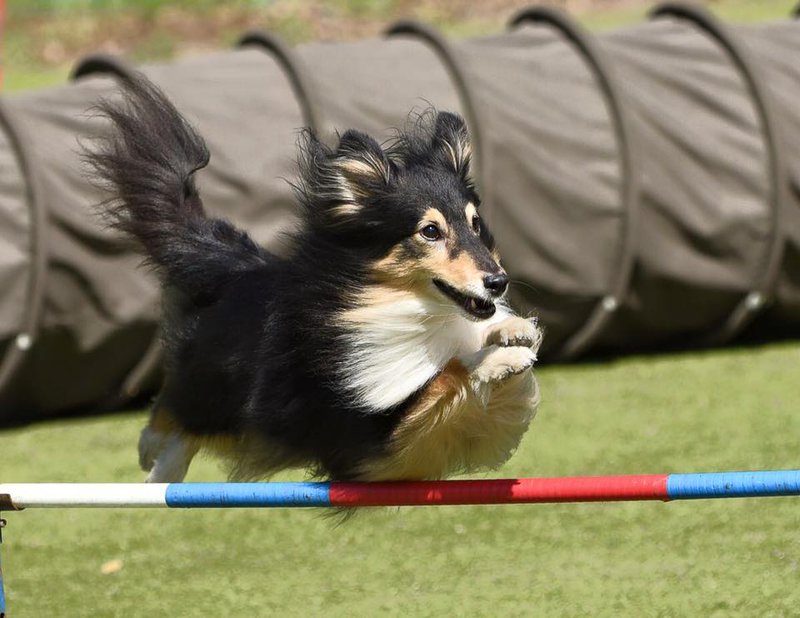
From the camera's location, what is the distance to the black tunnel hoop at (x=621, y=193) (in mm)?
7535

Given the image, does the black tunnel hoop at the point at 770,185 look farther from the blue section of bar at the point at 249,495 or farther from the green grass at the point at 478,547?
the blue section of bar at the point at 249,495

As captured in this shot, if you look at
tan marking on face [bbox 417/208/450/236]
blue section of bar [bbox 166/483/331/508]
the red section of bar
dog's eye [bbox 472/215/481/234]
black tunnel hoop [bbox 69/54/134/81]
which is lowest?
black tunnel hoop [bbox 69/54/134/81]

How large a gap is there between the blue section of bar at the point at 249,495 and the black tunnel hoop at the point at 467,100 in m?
3.89

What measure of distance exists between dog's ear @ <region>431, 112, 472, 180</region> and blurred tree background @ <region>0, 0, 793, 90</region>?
12431mm

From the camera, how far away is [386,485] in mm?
3695

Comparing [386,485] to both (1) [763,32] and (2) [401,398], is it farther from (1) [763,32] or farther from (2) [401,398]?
(1) [763,32]

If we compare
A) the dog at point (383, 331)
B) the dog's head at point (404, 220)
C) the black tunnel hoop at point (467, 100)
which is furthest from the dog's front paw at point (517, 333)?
the black tunnel hoop at point (467, 100)

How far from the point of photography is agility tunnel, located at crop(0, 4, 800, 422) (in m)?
7.04

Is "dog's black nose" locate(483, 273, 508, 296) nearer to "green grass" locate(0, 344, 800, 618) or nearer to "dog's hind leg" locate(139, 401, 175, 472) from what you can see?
"green grass" locate(0, 344, 800, 618)

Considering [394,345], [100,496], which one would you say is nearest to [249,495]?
[100,496]

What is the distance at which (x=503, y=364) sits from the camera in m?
3.59

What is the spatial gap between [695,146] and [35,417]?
400 cm

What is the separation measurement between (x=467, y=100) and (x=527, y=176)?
54 cm

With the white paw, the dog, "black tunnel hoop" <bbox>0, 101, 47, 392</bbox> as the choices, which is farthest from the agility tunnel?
the dog
